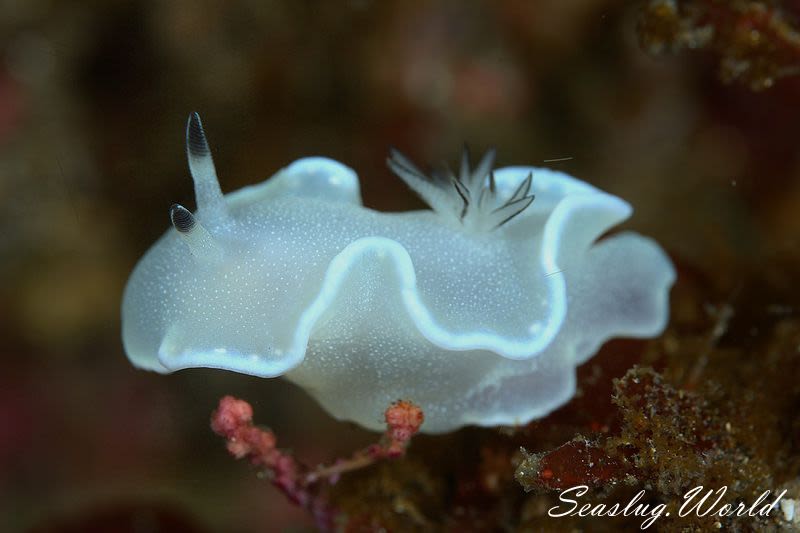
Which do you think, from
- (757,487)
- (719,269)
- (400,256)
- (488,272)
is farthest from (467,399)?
(719,269)

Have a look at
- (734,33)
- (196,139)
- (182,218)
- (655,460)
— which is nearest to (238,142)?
(196,139)

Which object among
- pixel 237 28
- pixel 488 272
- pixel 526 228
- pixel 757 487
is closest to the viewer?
pixel 757 487

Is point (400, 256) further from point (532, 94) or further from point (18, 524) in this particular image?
point (18, 524)

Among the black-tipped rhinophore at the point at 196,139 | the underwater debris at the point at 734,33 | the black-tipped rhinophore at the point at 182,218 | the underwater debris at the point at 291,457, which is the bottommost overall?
the underwater debris at the point at 291,457

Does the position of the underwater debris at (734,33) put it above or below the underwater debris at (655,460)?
above

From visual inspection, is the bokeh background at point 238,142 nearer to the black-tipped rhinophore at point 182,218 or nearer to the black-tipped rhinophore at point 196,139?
the black-tipped rhinophore at point 196,139

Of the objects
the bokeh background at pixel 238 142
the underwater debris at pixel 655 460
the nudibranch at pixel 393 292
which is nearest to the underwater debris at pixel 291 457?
the nudibranch at pixel 393 292
